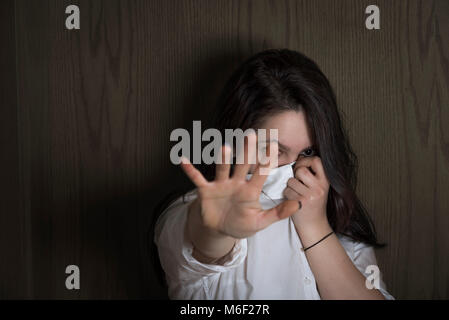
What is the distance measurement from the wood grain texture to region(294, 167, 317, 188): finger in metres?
0.38

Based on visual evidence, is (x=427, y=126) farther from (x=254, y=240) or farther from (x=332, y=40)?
(x=254, y=240)

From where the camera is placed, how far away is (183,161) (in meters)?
0.61

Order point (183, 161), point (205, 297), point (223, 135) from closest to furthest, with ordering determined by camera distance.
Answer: point (183, 161) < point (205, 297) < point (223, 135)

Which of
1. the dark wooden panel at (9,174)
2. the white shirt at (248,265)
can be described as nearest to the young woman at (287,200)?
the white shirt at (248,265)

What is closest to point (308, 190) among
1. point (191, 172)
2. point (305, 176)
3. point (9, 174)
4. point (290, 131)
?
point (305, 176)

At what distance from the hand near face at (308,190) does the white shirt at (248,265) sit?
0.02 m

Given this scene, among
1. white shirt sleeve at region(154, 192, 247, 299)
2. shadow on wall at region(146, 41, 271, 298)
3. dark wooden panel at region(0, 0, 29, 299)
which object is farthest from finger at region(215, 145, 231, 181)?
dark wooden panel at region(0, 0, 29, 299)

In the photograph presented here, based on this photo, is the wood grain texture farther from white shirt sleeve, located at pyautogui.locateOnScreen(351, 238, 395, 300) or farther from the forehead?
the forehead

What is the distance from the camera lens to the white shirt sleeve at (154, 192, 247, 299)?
759 millimetres

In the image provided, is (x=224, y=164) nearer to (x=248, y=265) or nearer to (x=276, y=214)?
(x=276, y=214)

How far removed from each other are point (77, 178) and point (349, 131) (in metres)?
0.86

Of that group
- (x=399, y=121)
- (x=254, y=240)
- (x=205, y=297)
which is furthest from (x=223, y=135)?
(x=399, y=121)

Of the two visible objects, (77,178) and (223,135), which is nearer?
(223,135)

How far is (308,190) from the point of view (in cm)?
95
